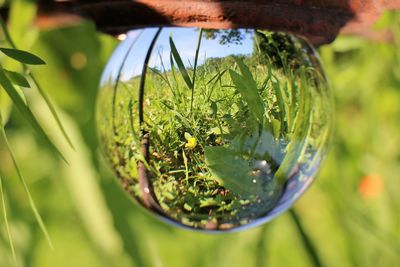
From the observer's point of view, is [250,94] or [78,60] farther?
[78,60]

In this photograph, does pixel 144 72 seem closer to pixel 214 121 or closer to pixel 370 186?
pixel 214 121

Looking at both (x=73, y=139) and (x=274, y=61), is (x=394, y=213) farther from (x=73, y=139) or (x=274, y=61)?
(x=274, y=61)

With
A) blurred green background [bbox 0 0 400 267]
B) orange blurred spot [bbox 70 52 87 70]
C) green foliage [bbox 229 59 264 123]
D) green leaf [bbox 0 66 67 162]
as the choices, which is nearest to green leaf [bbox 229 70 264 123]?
green foliage [bbox 229 59 264 123]

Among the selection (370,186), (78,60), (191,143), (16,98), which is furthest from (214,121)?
(370,186)

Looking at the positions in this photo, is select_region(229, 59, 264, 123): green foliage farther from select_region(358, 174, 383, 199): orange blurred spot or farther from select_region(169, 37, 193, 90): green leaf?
select_region(358, 174, 383, 199): orange blurred spot

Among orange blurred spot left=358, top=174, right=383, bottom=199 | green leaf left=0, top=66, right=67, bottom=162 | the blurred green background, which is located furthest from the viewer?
orange blurred spot left=358, top=174, right=383, bottom=199

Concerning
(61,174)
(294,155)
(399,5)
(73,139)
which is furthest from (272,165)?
(61,174)

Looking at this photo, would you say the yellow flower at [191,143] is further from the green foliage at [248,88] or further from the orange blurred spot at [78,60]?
the orange blurred spot at [78,60]
